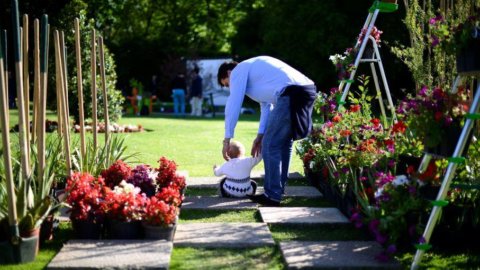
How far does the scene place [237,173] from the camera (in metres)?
6.33

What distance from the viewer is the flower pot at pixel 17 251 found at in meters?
4.23

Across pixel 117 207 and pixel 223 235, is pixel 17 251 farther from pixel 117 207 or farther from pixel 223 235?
pixel 223 235

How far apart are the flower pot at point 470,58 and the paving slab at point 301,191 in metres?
2.75

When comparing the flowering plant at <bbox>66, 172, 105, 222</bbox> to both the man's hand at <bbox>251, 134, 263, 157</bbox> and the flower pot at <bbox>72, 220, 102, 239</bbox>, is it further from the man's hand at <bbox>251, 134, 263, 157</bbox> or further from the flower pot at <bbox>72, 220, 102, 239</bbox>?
the man's hand at <bbox>251, 134, 263, 157</bbox>

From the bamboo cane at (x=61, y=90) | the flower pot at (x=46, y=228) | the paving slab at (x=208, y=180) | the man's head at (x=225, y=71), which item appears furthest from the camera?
the paving slab at (x=208, y=180)

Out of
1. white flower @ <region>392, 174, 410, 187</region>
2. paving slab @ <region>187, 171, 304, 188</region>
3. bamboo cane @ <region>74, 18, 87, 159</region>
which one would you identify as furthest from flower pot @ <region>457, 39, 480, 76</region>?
paving slab @ <region>187, 171, 304, 188</region>

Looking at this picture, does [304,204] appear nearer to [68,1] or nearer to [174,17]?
[68,1]

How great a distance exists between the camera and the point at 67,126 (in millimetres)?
5531

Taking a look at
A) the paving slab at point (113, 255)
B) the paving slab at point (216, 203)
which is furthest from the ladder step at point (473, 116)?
the paving slab at point (216, 203)

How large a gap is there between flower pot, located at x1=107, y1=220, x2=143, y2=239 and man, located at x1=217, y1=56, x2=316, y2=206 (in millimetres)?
1552

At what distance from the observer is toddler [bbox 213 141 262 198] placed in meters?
6.31

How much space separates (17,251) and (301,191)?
338cm

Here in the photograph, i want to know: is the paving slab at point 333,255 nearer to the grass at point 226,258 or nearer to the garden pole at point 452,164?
the grass at point 226,258

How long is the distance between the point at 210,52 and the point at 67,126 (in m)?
31.6
